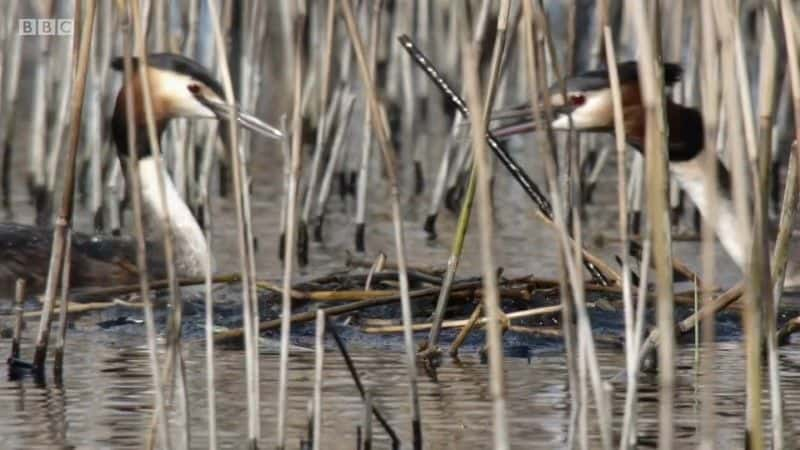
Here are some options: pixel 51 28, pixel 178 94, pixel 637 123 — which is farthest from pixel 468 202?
pixel 51 28

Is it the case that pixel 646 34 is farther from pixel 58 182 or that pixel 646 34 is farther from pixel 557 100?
pixel 58 182

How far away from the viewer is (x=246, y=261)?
443 cm

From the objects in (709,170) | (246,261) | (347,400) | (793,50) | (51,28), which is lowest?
(347,400)

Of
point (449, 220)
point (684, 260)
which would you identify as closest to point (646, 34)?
point (684, 260)

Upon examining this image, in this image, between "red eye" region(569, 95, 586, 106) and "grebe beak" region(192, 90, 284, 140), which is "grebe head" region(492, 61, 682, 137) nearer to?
"red eye" region(569, 95, 586, 106)

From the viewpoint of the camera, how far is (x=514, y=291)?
22.4 ft

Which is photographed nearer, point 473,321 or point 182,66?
point 473,321

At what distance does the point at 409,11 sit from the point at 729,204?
4.35 meters

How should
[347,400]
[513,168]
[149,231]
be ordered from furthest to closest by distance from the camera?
[149,231] → [513,168] → [347,400]

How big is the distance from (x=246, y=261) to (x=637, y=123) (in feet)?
12.2

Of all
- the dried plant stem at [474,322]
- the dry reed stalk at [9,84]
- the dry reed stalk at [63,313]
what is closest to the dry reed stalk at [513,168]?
the dried plant stem at [474,322]

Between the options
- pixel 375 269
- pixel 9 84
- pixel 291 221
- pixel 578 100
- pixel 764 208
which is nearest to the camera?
pixel 764 208

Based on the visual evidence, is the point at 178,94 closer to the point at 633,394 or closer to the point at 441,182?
the point at 441,182

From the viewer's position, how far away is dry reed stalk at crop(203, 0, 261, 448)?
14.1 ft
